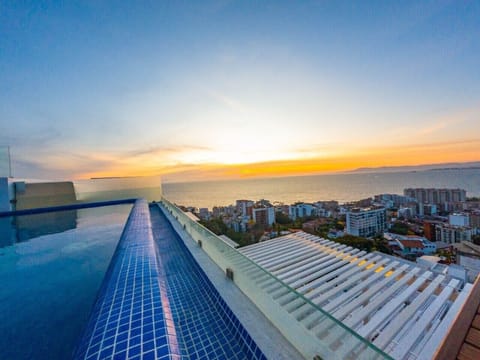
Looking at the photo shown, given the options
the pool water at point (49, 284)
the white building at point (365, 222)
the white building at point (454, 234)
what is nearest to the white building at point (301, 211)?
the white building at point (365, 222)

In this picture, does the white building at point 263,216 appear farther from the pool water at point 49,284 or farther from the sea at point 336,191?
the pool water at point 49,284

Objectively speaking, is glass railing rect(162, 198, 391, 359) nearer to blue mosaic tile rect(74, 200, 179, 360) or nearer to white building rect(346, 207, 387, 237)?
blue mosaic tile rect(74, 200, 179, 360)

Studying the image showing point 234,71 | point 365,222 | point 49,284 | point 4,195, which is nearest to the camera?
point 49,284

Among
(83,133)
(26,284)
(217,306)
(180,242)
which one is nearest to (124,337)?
(217,306)

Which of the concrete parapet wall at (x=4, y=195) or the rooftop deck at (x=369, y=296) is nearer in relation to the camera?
the rooftop deck at (x=369, y=296)

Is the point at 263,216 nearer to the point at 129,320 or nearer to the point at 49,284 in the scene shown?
the point at 49,284

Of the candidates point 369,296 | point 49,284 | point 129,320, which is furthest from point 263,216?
point 129,320
